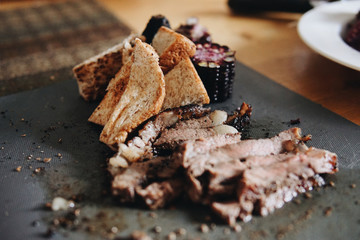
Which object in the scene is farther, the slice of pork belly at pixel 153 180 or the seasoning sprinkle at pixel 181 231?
the slice of pork belly at pixel 153 180

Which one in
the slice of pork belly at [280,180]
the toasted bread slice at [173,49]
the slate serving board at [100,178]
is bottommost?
the slate serving board at [100,178]

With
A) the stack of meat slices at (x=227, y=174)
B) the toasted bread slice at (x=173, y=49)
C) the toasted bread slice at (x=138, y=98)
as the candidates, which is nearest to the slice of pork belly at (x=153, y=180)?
the stack of meat slices at (x=227, y=174)

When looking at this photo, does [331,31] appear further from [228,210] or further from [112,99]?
[228,210]

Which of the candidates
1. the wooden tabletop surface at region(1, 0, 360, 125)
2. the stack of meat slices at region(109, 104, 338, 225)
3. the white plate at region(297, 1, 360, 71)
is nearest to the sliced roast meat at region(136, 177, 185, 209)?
the stack of meat slices at region(109, 104, 338, 225)

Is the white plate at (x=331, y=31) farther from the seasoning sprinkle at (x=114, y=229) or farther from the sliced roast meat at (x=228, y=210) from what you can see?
the seasoning sprinkle at (x=114, y=229)

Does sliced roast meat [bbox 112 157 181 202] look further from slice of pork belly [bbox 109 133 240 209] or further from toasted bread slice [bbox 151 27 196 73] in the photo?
toasted bread slice [bbox 151 27 196 73]

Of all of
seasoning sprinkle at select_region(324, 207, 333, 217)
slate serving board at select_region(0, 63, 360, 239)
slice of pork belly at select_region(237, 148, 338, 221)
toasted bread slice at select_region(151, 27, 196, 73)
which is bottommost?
slate serving board at select_region(0, 63, 360, 239)

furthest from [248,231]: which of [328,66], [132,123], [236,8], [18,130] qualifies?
[236,8]
